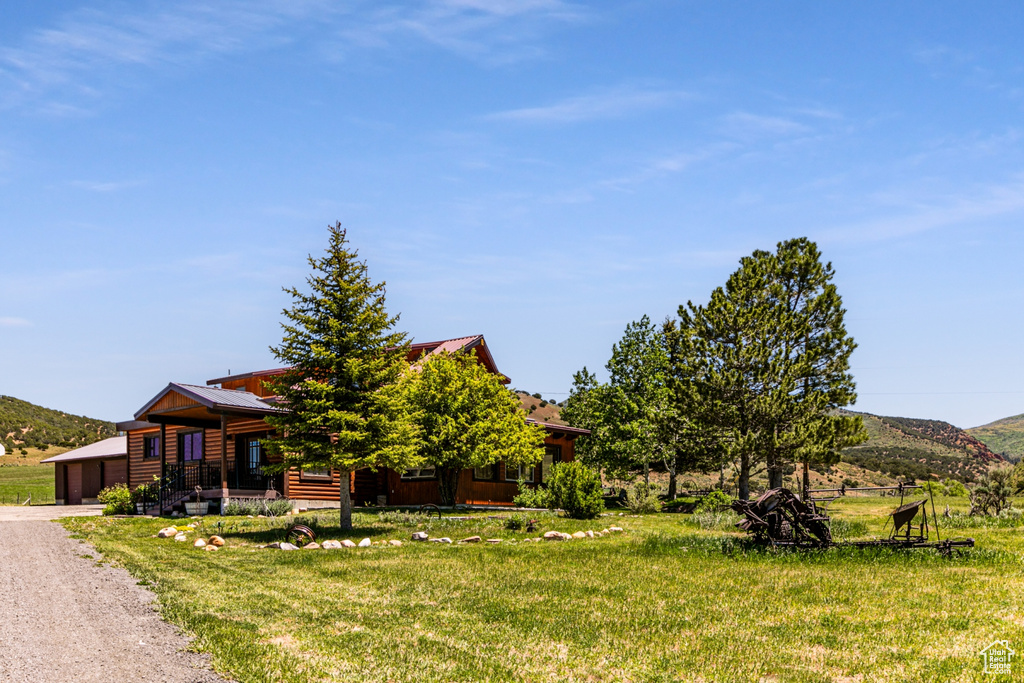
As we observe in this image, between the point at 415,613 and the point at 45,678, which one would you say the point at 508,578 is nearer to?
the point at 415,613

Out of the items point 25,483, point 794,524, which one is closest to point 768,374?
point 794,524

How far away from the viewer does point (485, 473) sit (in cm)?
3312

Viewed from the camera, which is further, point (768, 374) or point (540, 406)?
point (540, 406)

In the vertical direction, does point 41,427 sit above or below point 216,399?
below

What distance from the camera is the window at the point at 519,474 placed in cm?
3431

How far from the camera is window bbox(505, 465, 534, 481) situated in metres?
34.3

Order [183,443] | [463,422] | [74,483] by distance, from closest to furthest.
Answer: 1. [463,422]
2. [183,443]
3. [74,483]

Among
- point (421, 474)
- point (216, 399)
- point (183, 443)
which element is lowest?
point (421, 474)

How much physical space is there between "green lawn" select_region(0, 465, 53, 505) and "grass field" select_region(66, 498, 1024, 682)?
3712 centimetres

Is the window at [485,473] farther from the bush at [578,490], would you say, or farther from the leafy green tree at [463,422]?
the bush at [578,490]

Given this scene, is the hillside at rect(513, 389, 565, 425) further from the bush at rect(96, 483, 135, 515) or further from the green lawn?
the bush at rect(96, 483, 135, 515)

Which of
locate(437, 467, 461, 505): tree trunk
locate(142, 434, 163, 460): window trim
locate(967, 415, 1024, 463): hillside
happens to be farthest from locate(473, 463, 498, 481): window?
locate(967, 415, 1024, 463): hillside

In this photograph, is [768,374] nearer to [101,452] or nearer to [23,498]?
[101,452]

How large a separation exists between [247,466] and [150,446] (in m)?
8.48
